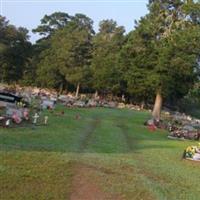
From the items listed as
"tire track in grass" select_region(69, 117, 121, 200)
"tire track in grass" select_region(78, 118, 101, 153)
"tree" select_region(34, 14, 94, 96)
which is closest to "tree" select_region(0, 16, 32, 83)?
"tree" select_region(34, 14, 94, 96)

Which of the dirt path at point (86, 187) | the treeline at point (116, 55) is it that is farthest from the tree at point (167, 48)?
the dirt path at point (86, 187)

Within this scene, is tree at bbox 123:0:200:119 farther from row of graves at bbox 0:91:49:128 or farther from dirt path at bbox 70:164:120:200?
dirt path at bbox 70:164:120:200

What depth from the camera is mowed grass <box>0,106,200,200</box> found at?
39.0 feet

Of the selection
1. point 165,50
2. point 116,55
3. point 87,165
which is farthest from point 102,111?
point 87,165

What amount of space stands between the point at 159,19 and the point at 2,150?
3300 cm

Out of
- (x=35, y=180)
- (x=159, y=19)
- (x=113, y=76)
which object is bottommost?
(x=35, y=180)

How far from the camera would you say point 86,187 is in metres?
12.3

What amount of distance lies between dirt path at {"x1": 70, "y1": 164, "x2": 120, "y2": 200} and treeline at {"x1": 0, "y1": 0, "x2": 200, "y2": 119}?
96.1 feet

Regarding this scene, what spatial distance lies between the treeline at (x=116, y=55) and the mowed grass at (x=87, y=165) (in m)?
21.4

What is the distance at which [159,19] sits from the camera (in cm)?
4569

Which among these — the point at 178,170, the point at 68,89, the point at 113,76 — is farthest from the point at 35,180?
the point at 68,89

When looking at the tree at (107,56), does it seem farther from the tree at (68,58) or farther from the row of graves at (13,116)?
the row of graves at (13,116)

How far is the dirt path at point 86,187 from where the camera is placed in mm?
11555

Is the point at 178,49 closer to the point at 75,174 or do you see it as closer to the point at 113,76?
the point at 113,76
